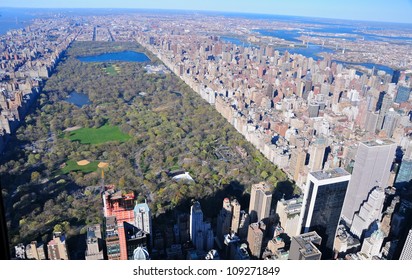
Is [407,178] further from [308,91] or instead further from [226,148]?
[308,91]

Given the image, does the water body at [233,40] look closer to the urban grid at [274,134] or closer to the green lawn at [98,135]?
the urban grid at [274,134]

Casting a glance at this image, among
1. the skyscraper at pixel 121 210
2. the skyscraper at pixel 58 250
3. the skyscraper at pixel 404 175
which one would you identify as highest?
the skyscraper at pixel 121 210

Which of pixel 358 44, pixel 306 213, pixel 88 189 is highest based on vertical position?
pixel 358 44

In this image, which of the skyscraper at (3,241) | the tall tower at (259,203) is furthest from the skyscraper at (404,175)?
the skyscraper at (3,241)

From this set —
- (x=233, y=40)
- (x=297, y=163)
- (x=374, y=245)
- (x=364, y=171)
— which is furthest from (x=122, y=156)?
(x=233, y=40)

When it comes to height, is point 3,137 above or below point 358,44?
below

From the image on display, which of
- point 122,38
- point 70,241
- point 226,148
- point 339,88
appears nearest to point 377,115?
point 339,88

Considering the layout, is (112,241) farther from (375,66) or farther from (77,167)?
(375,66)
